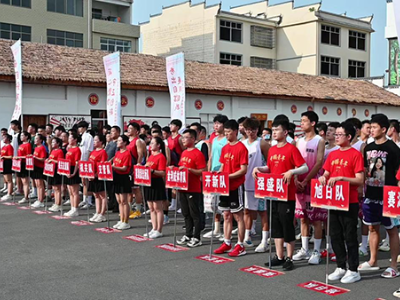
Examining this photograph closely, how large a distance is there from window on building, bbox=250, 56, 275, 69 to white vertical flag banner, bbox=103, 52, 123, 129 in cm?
2770

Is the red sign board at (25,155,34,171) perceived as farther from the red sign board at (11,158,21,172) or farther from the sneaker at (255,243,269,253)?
the sneaker at (255,243,269,253)

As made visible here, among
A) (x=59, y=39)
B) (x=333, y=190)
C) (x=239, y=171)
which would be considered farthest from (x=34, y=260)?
(x=59, y=39)

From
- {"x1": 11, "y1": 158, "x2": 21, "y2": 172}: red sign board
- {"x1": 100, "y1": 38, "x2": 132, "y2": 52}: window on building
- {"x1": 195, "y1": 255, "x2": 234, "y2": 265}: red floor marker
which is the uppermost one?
A: {"x1": 100, "y1": 38, "x2": 132, "y2": 52}: window on building

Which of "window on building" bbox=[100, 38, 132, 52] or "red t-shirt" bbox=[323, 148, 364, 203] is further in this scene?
"window on building" bbox=[100, 38, 132, 52]

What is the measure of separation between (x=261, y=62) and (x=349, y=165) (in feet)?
125

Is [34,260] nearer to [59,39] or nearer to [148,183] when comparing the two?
[148,183]

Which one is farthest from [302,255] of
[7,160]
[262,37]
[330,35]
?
[330,35]

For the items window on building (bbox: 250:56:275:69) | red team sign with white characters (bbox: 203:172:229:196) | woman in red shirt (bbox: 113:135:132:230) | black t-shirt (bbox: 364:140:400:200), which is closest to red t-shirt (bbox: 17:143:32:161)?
woman in red shirt (bbox: 113:135:132:230)

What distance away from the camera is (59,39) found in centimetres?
3722

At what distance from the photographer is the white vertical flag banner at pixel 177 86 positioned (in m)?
15.5

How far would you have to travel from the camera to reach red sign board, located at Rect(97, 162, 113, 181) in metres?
9.39

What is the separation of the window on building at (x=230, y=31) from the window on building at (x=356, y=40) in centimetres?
1088

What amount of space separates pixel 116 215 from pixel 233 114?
16.7m

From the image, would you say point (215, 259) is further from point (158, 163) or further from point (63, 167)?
point (63, 167)
